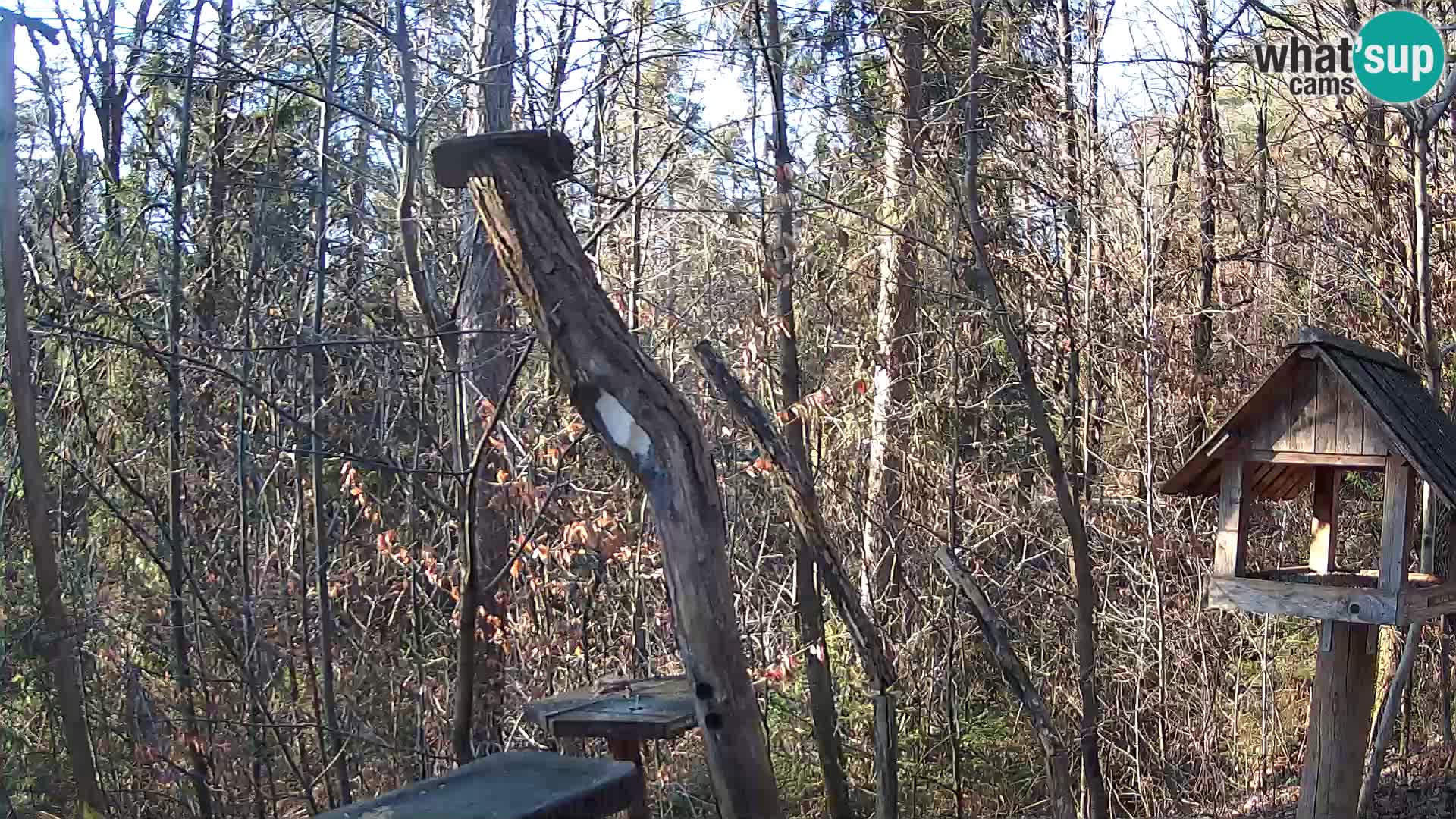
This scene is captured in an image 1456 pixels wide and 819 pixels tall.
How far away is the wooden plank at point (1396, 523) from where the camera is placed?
3.21m

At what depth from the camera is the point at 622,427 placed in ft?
10.4

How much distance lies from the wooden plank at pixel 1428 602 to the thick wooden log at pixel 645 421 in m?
1.77

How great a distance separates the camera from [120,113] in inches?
188

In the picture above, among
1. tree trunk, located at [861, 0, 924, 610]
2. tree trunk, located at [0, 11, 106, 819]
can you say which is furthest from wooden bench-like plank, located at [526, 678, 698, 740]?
tree trunk, located at [861, 0, 924, 610]

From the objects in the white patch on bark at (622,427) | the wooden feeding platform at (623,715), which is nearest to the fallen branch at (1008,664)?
the wooden feeding platform at (623,715)

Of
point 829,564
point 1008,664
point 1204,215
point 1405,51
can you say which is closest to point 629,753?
point 829,564

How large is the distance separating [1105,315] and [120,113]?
14.9ft

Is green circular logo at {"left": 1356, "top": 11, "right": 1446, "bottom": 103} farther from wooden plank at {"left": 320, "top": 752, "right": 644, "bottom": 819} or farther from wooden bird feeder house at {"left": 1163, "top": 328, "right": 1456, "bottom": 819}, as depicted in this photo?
wooden plank at {"left": 320, "top": 752, "right": 644, "bottom": 819}

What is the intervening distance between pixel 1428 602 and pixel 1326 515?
51 centimetres

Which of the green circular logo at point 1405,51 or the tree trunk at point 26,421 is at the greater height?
the green circular logo at point 1405,51

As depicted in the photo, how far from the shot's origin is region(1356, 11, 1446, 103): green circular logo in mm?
5070

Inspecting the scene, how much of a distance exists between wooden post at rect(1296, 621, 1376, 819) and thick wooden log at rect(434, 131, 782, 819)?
1.66 m

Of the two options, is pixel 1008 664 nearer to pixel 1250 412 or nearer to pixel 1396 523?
pixel 1250 412

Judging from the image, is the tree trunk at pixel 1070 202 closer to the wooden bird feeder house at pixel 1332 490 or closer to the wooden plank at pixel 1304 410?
the wooden bird feeder house at pixel 1332 490
